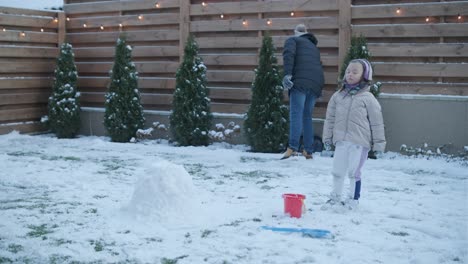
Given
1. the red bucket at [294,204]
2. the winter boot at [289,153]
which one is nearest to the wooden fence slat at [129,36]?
the winter boot at [289,153]

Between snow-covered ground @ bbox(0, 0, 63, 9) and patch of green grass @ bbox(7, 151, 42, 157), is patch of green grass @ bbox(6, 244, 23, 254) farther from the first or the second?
snow-covered ground @ bbox(0, 0, 63, 9)

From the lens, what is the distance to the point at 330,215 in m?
4.56

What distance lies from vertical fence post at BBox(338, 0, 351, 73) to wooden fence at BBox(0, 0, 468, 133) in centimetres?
2

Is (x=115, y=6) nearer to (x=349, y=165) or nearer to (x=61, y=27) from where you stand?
(x=61, y=27)

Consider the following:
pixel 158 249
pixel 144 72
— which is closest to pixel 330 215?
pixel 158 249

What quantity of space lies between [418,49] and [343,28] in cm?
127

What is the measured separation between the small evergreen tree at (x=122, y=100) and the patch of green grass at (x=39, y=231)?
588 cm

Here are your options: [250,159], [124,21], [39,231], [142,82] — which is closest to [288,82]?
[250,159]

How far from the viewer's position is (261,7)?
375 inches

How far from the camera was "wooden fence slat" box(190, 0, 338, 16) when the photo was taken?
356 inches

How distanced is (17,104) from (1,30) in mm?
1523

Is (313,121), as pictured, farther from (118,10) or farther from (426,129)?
(118,10)

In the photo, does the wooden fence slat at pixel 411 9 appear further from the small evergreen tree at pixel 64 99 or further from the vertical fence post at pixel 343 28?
the small evergreen tree at pixel 64 99

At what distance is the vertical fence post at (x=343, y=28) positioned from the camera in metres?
8.79
